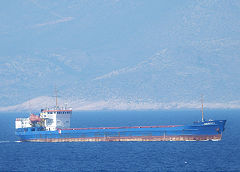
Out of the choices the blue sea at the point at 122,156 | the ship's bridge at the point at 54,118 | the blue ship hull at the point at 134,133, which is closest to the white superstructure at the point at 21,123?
the blue ship hull at the point at 134,133

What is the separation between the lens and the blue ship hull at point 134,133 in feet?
394

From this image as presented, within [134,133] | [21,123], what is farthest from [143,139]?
[21,123]

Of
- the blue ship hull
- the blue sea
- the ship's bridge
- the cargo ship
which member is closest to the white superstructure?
the cargo ship

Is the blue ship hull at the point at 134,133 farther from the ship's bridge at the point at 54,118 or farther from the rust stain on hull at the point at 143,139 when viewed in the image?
the ship's bridge at the point at 54,118

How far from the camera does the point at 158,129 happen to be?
123 m

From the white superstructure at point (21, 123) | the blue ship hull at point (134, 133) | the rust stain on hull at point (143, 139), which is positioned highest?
the white superstructure at point (21, 123)

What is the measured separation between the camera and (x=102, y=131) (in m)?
127

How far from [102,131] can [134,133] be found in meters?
6.38

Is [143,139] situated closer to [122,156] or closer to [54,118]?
[54,118]

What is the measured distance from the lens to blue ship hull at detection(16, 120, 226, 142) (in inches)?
4724

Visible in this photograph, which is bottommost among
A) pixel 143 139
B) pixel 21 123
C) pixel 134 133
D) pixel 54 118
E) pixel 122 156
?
pixel 122 156

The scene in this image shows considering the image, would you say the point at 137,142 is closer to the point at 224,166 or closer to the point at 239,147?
the point at 239,147

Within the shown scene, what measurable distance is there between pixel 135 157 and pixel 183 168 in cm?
1313

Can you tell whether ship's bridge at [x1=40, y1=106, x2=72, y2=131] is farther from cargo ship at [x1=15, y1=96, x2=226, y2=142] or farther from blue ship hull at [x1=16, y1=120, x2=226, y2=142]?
blue ship hull at [x1=16, y1=120, x2=226, y2=142]
